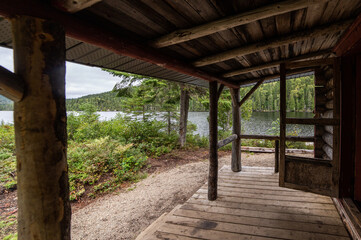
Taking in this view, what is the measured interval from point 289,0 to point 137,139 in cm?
913

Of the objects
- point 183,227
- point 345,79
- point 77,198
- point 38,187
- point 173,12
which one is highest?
point 173,12

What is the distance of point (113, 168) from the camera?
677 centimetres

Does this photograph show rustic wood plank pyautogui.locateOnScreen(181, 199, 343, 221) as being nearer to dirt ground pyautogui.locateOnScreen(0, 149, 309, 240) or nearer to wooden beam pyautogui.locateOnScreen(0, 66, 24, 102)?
dirt ground pyautogui.locateOnScreen(0, 149, 309, 240)

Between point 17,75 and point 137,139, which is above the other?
point 17,75

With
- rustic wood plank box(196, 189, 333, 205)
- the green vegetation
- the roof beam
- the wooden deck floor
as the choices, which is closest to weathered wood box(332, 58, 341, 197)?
the wooden deck floor

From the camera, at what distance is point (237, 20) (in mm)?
1609

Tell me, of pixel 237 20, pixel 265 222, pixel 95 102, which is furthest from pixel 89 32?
pixel 95 102

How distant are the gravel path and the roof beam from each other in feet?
11.6

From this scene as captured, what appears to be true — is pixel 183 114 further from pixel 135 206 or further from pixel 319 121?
pixel 319 121

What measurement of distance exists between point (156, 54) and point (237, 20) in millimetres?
987

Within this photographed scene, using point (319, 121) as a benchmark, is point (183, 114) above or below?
above

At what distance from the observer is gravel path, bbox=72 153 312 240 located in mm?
3641

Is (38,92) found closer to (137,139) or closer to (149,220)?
(149,220)

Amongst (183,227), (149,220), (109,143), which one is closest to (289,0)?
(183,227)
